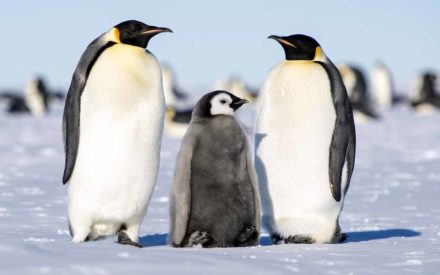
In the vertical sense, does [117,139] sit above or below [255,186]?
above

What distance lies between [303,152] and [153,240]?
3.51ft

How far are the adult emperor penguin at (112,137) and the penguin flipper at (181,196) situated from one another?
19 cm

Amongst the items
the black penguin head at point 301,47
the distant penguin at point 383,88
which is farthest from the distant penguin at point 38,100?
the black penguin head at point 301,47

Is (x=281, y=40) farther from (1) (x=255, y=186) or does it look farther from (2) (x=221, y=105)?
(1) (x=255, y=186)

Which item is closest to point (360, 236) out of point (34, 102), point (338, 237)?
point (338, 237)

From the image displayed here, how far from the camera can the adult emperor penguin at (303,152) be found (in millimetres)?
5484

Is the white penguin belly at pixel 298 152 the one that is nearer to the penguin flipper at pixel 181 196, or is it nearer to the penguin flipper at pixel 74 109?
the penguin flipper at pixel 181 196

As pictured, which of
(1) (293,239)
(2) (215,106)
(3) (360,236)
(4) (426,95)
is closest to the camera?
(2) (215,106)

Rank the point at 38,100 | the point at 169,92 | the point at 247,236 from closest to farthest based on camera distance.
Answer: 1. the point at 247,236
2. the point at 38,100
3. the point at 169,92

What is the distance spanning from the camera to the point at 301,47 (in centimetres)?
574

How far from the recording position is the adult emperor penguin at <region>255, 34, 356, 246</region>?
216 inches

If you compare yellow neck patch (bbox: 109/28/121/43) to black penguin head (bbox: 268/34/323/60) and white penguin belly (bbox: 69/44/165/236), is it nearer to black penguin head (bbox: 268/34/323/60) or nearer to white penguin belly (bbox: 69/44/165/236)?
white penguin belly (bbox: 69/44/165/236)

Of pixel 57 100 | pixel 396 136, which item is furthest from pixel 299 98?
pixel 57 100

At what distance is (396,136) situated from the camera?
18.8 m
